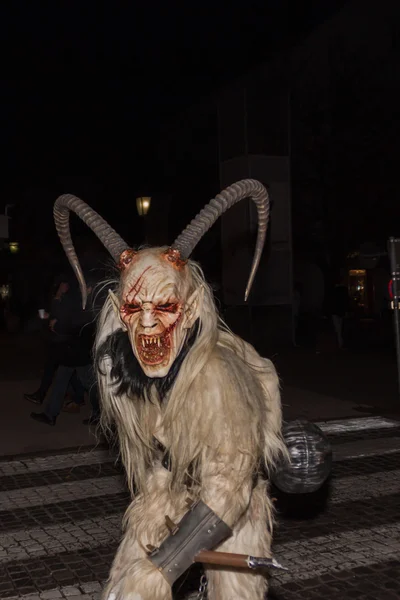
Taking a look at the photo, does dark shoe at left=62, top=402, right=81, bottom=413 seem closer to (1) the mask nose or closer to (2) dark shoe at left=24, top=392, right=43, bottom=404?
(2) dark shoe at left=24, top=392, right=43, bottom=404

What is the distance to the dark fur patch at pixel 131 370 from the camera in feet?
8.52

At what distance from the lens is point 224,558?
221 centimetres

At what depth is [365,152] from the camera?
25.1 metres

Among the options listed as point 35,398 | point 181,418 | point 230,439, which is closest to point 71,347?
point 35,398

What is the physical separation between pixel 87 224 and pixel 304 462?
1368mm

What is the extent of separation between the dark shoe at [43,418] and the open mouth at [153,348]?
21.5 feet

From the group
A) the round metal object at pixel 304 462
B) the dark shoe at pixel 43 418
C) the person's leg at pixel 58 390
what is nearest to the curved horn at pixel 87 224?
the round metal object at pixel 304 462

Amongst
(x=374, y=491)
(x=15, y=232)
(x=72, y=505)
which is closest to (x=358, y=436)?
(x=374, y=491)

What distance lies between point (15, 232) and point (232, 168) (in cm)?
1789

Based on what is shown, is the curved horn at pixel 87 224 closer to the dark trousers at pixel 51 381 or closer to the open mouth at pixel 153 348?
the open mouth at pixel 153 348

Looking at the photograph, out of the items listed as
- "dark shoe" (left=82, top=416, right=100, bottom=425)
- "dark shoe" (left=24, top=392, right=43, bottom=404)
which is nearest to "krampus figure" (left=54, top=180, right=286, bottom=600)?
"dark shoe" (left=82, top=416, right=100, bottom=425)

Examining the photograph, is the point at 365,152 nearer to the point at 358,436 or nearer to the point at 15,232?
the point at 15,232

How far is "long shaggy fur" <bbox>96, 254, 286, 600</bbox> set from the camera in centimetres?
248

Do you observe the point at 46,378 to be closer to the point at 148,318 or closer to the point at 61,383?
the point at 61,383
